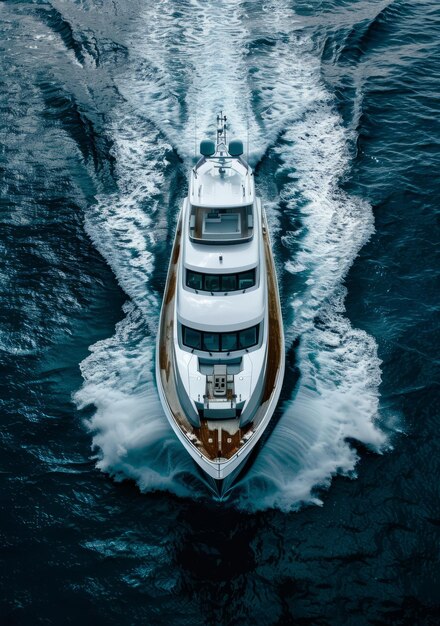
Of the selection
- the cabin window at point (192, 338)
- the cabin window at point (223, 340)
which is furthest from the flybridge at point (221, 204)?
the cabin window at point (223, 340)

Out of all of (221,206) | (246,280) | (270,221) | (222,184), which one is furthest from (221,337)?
(270,221)

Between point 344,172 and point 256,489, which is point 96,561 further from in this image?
point 344,172

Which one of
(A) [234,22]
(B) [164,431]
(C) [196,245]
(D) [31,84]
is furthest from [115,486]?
(A) [234,22]

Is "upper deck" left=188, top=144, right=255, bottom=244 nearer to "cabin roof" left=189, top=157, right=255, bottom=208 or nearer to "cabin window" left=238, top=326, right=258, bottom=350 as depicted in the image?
"cabin roof" left=189, top=157, right=255, bottom=208

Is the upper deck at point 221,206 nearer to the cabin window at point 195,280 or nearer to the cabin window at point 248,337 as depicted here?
the cabin window at point 195,280

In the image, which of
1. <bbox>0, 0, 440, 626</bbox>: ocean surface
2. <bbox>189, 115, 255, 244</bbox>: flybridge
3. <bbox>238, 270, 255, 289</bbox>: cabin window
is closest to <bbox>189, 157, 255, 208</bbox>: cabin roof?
<bbox>189, 115, 255, 244</bbox>: flybridge

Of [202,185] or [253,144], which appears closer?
[202,185]

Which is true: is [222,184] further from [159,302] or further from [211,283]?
[159,302]
